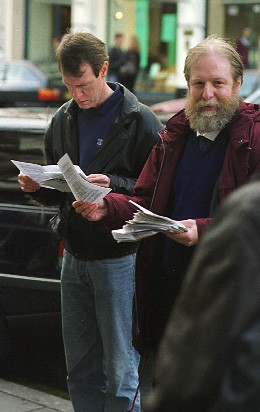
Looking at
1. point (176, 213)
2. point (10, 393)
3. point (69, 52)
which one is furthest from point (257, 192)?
point (10, 393)

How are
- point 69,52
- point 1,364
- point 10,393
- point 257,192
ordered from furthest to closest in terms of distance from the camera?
point 1,364 < point 10,393 < point 69,52 < point 257,192

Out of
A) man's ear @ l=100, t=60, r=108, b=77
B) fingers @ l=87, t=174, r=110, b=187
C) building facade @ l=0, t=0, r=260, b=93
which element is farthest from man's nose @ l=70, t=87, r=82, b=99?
building facade @ l=0, t=0, r=260, b=93

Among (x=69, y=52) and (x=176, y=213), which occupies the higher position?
(x=69, y=52)

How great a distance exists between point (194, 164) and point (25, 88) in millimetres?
17415

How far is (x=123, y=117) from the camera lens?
454 centimetres

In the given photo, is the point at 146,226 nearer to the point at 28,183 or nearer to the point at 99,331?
the point at 28,183

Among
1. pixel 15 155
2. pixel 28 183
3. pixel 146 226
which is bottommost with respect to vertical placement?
pixel 15 155

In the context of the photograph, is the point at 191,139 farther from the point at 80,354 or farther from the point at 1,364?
the point at 1,364

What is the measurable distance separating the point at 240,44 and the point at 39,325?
19385mm

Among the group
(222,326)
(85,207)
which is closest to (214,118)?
(85,207)

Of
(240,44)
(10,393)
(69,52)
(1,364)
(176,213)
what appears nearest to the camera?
(176,213)

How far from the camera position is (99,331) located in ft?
15.4

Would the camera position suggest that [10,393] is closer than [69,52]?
No

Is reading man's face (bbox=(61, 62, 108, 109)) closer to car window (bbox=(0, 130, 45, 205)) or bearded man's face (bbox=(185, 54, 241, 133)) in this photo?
bearded man's face (bbox=(185, 54, 241, 133))
